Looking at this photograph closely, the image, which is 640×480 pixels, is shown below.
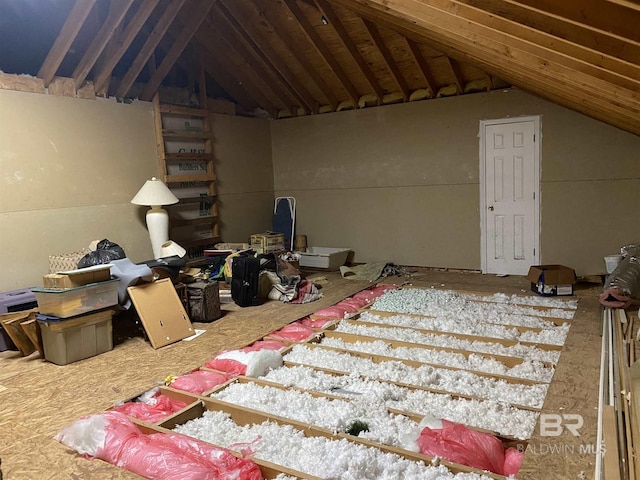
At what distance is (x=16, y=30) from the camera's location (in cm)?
467

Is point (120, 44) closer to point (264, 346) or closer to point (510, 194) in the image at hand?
point (264, 346)

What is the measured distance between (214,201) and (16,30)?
3095 mm

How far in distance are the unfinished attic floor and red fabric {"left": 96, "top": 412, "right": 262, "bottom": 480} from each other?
6 centimetres

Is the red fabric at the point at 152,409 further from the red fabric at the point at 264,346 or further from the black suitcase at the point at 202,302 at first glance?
the black suitcase at the point at 202,302

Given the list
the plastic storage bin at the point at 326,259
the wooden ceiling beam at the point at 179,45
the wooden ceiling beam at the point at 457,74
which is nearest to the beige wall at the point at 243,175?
the plastic storage bin at the point at 326,259

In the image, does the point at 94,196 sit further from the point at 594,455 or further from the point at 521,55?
the point at 594,455

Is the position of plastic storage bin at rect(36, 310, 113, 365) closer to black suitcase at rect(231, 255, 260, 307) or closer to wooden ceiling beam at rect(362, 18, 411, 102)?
black suitcase at rect(231, 255, 260, 307)

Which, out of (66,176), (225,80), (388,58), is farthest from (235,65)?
(66,176)

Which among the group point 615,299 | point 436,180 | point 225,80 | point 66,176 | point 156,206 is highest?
point 225,80

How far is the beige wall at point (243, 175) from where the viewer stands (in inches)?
279

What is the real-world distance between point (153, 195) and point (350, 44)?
312 cm

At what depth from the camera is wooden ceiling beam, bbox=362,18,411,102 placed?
554 cm

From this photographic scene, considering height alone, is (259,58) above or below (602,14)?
above

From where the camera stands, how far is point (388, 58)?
19.6 feet
